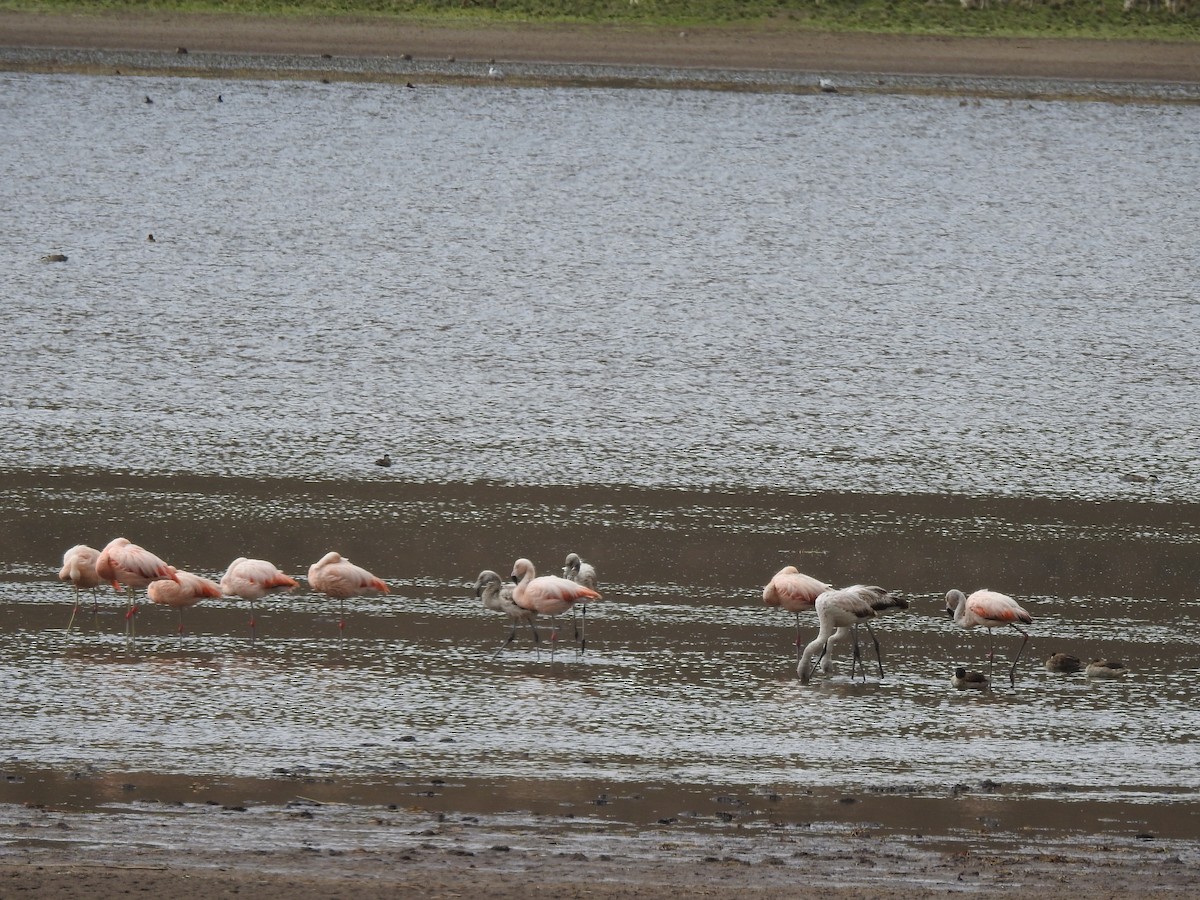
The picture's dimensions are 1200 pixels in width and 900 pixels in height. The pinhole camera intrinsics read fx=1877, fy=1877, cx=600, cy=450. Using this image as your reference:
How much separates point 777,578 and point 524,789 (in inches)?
114

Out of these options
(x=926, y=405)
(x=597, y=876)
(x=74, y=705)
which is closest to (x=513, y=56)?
(x=926, y=405)

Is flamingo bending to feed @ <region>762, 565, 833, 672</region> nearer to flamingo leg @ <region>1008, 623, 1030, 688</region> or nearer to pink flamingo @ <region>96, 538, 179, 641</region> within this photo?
flamingo leg @ <region>1008, 623, 1030, 688</region>

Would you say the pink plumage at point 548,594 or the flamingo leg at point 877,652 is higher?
the pink plumage at point 548,594

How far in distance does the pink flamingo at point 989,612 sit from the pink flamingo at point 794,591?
29.7 inches

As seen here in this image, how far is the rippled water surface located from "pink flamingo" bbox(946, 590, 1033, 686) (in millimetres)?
A: 225

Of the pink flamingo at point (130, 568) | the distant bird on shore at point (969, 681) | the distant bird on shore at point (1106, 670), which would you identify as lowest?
the distant bird on shore at point (969, 681)

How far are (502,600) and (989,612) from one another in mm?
2720

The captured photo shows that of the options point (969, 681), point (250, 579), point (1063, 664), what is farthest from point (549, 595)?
point (1063, 664)

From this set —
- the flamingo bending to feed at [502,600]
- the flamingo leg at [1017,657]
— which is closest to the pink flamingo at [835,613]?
the flamingo leg at [1017,657]

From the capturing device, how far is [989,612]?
10.4 metres

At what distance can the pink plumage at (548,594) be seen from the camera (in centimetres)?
1037

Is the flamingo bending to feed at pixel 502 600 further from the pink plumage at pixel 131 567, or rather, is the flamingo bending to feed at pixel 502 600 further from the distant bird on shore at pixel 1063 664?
the distant bird on shore at pixel 1063 664

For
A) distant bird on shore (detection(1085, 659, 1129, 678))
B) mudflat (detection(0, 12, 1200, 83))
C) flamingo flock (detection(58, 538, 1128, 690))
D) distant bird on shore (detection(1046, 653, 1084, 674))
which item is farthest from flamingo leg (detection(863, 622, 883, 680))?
mudflat (detection(0, 12, 1200, 83))

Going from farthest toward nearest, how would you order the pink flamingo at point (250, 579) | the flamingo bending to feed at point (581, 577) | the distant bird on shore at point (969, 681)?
the flamingo bending to feed at point (581, 577) → the pink flamingo at point (250, 579) → the distant bird on shore at point (969, 681)
